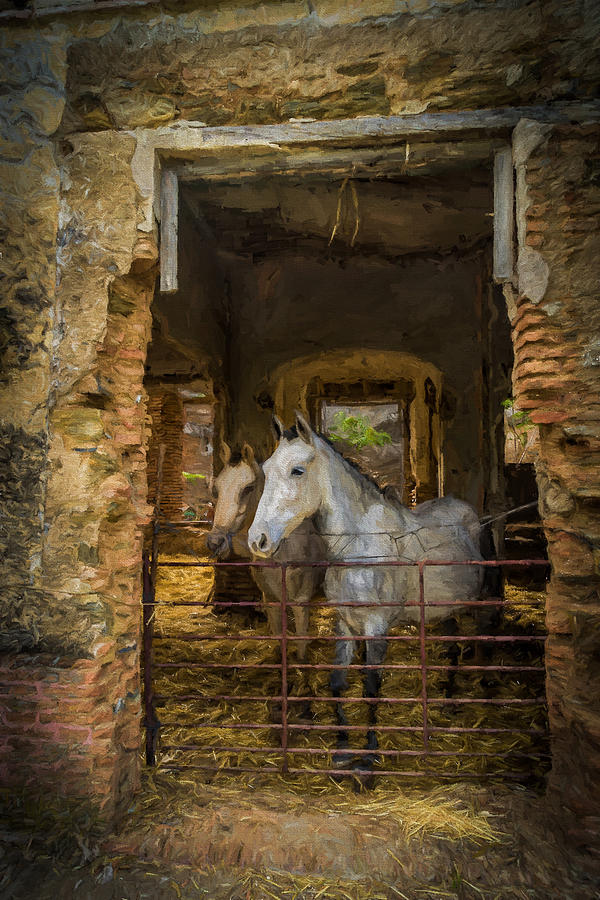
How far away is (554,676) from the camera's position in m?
3.01

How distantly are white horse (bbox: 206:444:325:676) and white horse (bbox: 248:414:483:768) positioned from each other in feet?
3.44

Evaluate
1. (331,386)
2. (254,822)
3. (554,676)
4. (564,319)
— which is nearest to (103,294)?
(564,319)

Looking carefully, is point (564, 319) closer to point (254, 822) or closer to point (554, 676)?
point (554, 676)

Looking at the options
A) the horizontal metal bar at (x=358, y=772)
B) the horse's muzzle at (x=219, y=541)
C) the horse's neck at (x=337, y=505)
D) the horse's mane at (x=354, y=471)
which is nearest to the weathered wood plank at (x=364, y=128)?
the horse's mane at (x=354, y=471)

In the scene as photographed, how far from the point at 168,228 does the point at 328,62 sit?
1.37 m

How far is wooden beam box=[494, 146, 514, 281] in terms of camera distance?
313cm

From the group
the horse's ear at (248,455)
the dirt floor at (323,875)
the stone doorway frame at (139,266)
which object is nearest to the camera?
the dirt floor at (323,875)

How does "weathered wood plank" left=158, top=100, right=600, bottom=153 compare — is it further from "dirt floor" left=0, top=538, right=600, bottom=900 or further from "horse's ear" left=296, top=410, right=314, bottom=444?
"dirt floor" left=0, top=538, right=600, bottom=900

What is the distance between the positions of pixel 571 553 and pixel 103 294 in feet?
10.2

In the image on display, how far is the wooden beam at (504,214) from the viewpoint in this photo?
313 cm

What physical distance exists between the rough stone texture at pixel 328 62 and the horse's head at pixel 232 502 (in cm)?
314

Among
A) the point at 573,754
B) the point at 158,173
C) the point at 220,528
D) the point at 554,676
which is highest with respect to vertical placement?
the point at 158,173

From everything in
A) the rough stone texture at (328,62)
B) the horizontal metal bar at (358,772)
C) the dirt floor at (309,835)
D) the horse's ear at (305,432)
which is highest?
the rough stone texture at (328,62)

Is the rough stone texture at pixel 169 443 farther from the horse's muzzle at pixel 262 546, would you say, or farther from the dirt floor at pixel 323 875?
the dirt floor at pixel 323 875
